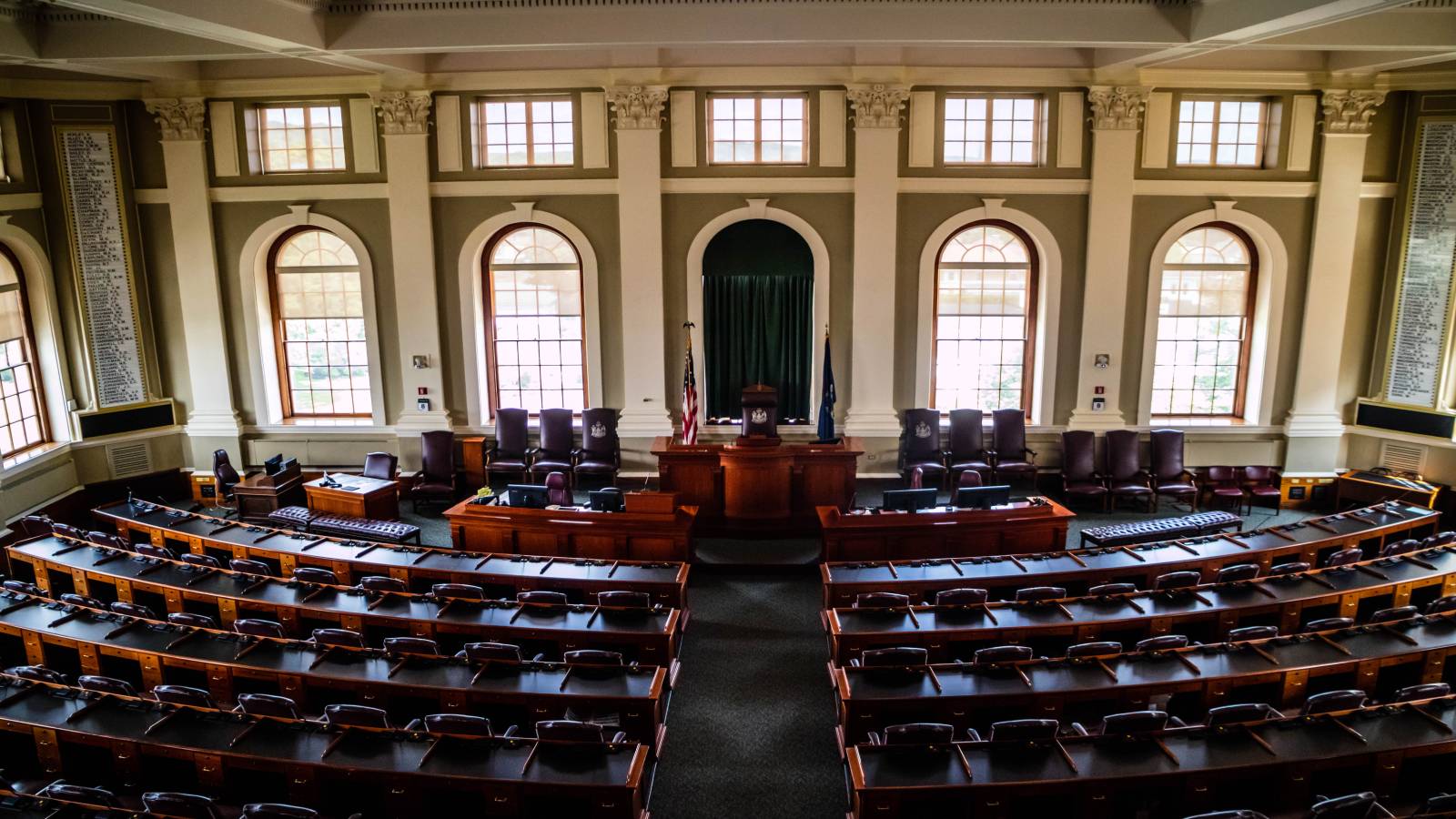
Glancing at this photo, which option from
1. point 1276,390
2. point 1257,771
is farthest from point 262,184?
point 1276,390

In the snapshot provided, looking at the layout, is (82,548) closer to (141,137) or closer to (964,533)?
(141,137)

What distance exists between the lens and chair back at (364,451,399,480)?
12.7 m

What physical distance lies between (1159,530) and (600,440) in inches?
294

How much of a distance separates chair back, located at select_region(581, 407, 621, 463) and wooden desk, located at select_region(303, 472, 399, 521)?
8.82 feet

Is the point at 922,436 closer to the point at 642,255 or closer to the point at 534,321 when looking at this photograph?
the point at 642,255

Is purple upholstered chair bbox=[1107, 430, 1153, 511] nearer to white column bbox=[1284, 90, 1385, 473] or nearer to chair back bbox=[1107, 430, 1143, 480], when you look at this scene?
chair back bbox=[1107, 430, 1143, 480]

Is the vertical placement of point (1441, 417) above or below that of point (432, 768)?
above

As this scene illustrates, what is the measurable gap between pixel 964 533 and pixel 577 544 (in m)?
4.32

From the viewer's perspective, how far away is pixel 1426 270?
1266cm

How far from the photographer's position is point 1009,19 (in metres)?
10.4

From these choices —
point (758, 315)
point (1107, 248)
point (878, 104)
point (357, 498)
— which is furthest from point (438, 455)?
point (1107, 248)

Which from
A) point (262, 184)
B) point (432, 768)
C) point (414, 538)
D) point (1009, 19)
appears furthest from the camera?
point (262, 184)

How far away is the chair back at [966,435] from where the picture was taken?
1323cm

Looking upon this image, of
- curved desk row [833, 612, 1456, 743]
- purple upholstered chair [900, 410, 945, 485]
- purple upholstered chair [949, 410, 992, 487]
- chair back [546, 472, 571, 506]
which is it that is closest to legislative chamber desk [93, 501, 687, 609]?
chair back [546, 472, 571, 506]
